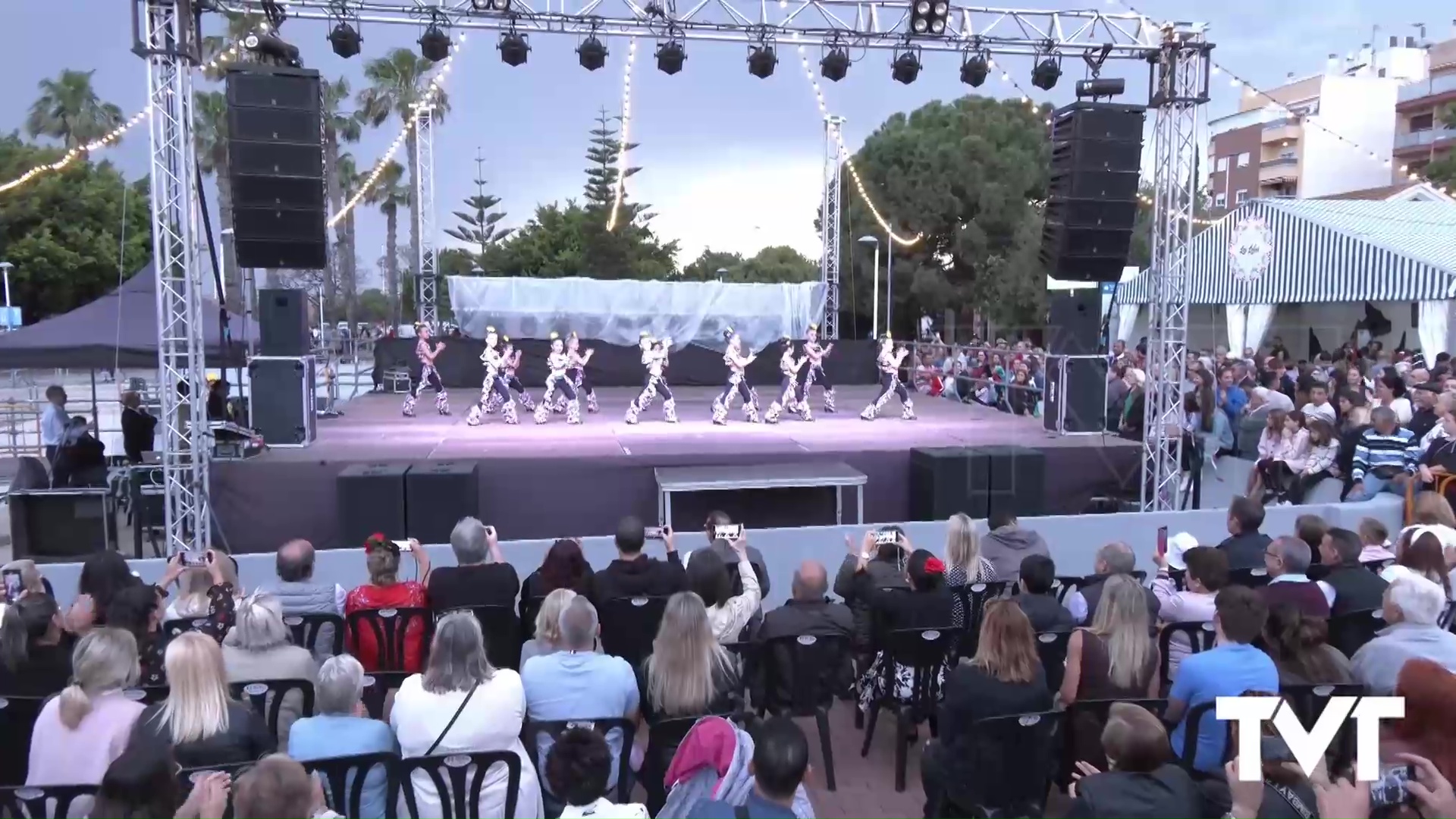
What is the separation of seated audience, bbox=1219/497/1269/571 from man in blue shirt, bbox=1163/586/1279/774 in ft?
6.38

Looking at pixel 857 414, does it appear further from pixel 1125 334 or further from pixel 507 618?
pixel 1125 334

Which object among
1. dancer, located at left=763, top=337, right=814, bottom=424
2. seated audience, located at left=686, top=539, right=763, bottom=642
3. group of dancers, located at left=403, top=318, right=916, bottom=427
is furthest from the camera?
dancer, located at left=763, top=337, right=814, bottom=424

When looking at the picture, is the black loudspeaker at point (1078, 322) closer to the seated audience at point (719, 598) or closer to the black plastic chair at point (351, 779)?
the seated audience at point (719, 598)

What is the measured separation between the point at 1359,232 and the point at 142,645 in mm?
21869

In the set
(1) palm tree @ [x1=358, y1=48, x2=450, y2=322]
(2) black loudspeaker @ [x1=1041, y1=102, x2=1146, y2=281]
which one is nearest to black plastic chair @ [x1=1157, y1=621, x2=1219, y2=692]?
(2) black loudspeaker @ [x1=1041, y1=102, x2=1146, y2=281]

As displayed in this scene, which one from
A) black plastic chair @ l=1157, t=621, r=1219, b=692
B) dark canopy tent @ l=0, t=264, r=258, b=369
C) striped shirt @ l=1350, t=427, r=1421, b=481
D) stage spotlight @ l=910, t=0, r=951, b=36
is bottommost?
black plastic chair @ l=1157, t=621, r=1219, b=692

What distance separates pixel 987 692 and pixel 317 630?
8.89ft

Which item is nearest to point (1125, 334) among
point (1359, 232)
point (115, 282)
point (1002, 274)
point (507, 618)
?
point (1002, 274)

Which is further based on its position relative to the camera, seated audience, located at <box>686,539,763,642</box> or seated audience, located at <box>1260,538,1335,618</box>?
seated audience, located at <box>686,539,763,642</box>

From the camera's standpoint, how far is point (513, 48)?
33.6 ft

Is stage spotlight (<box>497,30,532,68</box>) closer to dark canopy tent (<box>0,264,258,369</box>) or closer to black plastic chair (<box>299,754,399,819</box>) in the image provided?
dark canopy tent (<box>0,264,258,369</box>)

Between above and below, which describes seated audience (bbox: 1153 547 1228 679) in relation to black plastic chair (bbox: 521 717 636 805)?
above

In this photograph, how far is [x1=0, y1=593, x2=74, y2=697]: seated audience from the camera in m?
3.51

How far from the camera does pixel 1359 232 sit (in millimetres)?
19703
